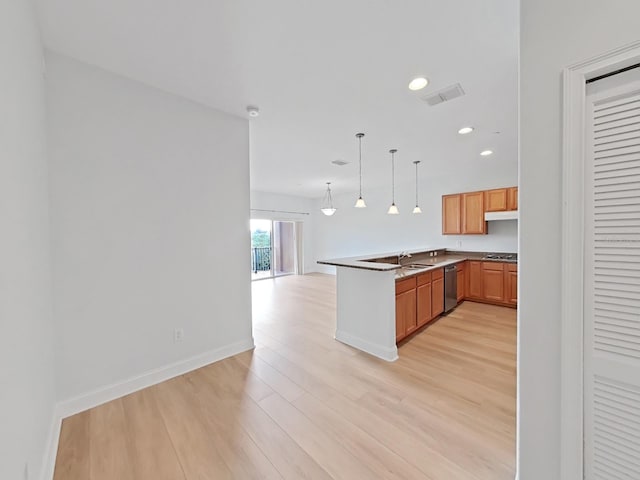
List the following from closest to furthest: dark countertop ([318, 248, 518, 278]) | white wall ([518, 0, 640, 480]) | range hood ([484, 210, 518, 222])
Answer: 1. white wall ([518, 0, 640, 480])
2. dark countertop ([318, 248, 518, 278])
3. range hood ([484, 210, 518, 222])

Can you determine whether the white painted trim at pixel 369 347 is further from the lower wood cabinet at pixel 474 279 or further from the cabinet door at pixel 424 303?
the lower wood cabinet at pixel 474 279

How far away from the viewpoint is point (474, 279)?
5.09 meters

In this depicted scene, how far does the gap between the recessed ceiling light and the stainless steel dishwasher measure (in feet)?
9.93

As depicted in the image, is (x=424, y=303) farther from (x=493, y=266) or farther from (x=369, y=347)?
(x=493, y=266)

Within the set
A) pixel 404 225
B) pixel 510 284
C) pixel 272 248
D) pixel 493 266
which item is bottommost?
pixel 510 284

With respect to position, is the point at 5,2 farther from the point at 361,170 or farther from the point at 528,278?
the point at 361,170

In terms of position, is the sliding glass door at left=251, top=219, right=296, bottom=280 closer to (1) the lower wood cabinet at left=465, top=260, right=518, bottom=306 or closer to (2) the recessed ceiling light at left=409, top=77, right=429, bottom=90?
(1) the lower wood cabinet at left=465, top=260, right=518, bottom=306

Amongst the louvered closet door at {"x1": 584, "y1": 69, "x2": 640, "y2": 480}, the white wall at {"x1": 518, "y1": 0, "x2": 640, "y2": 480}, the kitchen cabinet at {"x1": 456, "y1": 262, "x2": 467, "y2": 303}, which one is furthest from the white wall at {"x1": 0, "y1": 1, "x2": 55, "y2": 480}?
the kitchen cabinet at {"x1": 456, "y1": 262, "x2": 467, "y2": 303}

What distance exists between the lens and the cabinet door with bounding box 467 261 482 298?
5023 mm

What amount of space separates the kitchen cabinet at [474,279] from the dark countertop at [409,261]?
0.52ft

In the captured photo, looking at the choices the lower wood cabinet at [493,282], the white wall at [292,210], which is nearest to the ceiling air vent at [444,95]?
the lower wood cabinet at [493,282]

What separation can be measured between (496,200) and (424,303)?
9.63 feet

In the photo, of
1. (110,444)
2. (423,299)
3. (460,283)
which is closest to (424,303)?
(423,299)

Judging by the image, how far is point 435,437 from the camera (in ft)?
5.71
